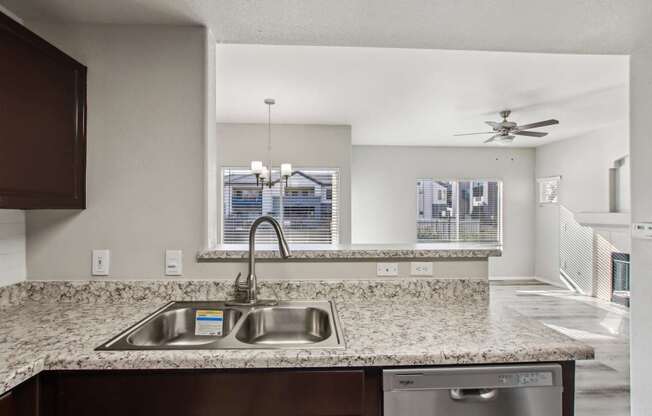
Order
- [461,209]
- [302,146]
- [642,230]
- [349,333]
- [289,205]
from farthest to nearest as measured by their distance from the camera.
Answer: [461,209], [289,205], [302,146], [642,230], [349,333]

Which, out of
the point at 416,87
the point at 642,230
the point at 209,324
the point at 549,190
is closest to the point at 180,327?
the point at 209,324

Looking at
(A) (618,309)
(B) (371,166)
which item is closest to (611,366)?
(A) (618,309)

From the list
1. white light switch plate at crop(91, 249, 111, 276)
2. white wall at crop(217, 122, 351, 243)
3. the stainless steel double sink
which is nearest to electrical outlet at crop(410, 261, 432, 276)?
the stainless steel double sink

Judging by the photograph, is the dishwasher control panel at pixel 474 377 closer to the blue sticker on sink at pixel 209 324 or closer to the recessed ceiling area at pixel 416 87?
the blue sticker on sink at pixel 209 324

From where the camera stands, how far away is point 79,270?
67.5 inches

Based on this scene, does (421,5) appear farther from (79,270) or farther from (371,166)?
(371,166)

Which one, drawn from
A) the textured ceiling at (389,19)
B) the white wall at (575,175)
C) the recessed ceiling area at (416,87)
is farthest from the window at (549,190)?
the textured ceiling at (389,19)

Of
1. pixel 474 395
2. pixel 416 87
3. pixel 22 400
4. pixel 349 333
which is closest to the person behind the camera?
pixel 22 400

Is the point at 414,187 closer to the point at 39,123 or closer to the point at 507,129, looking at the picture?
the point at 507,129

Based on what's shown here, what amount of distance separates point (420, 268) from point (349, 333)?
661mm

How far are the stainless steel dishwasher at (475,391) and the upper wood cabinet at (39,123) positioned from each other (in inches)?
57.7

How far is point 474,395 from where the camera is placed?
3.61 ft

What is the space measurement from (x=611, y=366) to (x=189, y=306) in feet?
11.4

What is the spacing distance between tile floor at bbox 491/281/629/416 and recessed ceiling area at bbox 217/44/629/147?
255cm
